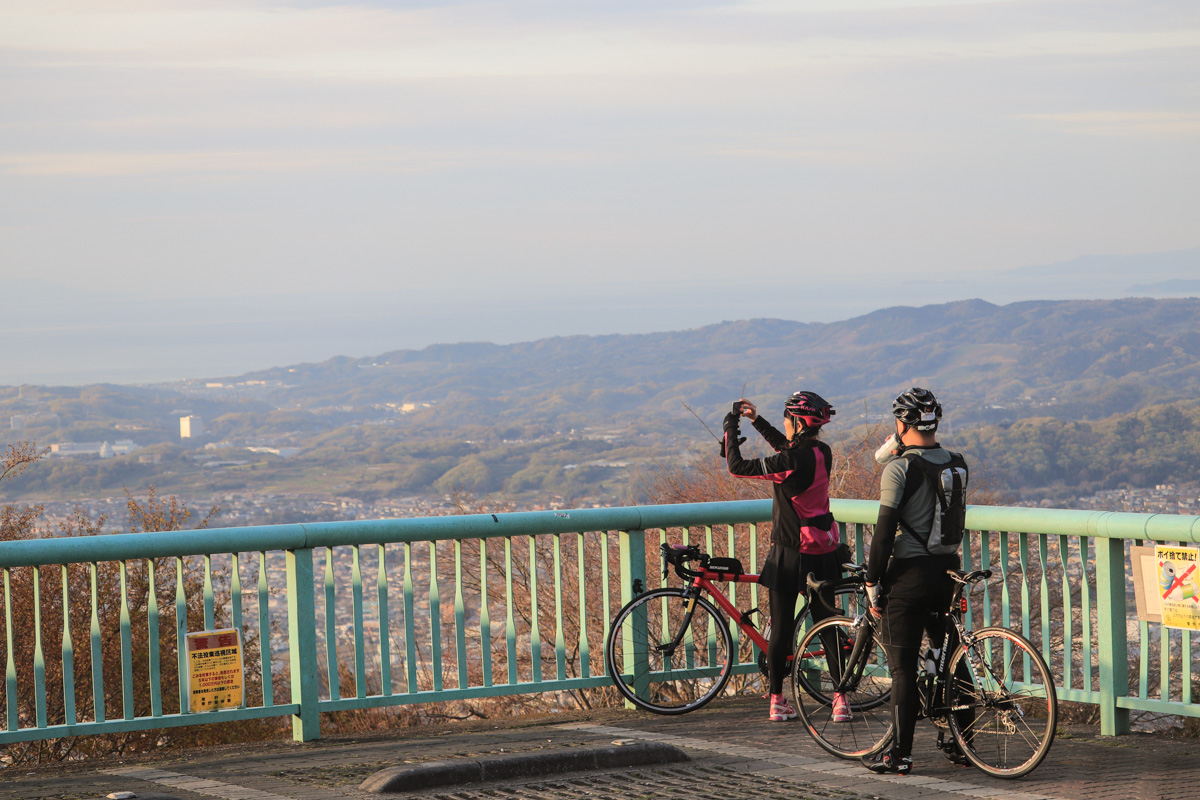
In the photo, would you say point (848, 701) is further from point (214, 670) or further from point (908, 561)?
point (214, 670)

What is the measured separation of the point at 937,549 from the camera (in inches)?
244

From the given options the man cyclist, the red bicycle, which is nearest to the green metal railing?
the red bicycle

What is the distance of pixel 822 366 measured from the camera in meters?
123

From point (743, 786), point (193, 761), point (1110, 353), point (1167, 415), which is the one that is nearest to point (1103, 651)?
point (743, 786)

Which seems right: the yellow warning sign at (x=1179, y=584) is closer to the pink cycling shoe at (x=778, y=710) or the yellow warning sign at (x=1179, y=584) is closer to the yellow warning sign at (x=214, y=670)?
the pink cycling shoe at (x=778, y=710)

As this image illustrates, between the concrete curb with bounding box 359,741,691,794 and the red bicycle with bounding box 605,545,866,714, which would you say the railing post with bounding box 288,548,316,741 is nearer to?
the concrete curb with bounding box 359,741,691,794

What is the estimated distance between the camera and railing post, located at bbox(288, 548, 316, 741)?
292 inches

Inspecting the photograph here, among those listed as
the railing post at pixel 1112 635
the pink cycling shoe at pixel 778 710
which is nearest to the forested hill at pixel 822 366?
the pink cycling shoe at pixel 778 710

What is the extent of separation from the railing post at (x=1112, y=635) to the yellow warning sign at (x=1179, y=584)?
0.36 meters

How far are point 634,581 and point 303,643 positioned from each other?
2.08 metres

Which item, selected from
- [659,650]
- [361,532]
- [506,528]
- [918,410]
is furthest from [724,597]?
[918,410]

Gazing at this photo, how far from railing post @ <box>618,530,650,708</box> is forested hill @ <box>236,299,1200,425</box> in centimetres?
7507

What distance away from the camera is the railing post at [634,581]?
327 inches

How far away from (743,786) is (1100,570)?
257 centimetres
